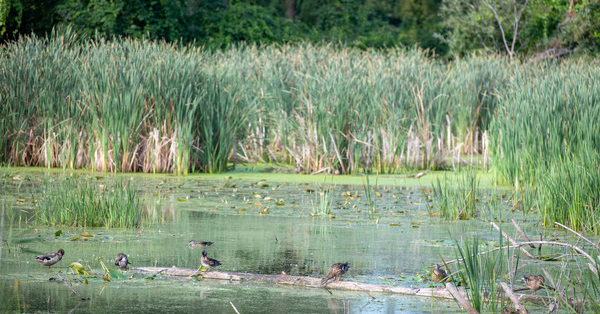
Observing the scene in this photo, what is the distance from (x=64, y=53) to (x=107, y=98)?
4.03 ft

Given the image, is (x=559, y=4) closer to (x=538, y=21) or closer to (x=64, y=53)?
A: (x=538, y=21)

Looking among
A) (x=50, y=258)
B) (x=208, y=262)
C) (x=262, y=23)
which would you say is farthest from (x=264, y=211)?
(x=262, y=23)

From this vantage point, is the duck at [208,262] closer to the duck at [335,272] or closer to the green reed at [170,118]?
the duck at [335,272]

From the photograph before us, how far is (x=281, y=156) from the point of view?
13625 millimetres

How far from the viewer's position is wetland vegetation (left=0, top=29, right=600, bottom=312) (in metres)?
7.27

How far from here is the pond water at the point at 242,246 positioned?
16.1 feet

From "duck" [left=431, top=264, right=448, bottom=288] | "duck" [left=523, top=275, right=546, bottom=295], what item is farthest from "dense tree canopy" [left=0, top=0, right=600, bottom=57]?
"duck" [left=523, top=275, right=546, bottom=295]

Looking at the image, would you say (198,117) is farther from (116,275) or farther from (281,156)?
(116,275)

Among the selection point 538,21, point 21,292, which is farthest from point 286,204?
point 538,21

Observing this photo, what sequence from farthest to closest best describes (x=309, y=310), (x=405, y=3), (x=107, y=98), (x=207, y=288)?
(x=405, y=3)
(x=107, y=98)
(x=207, y=288)
(x=309, y=310)

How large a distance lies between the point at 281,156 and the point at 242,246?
22.7ft

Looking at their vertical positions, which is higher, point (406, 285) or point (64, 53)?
point (64, 53)

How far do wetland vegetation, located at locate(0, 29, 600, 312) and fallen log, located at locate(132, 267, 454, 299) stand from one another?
0.51 m

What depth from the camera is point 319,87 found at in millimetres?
12359
